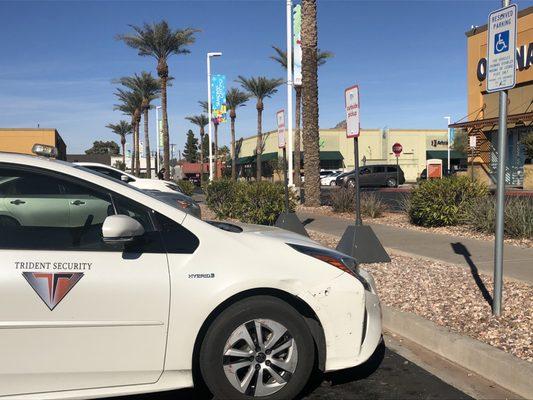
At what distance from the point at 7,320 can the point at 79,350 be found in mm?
442

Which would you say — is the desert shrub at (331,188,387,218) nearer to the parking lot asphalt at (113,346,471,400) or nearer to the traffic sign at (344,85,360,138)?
the traffic sign at (344,85,360,138)

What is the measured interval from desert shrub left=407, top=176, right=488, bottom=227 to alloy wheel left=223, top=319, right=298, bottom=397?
9079 mm

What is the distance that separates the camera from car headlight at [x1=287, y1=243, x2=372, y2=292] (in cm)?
381

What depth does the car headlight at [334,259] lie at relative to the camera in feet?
12.5

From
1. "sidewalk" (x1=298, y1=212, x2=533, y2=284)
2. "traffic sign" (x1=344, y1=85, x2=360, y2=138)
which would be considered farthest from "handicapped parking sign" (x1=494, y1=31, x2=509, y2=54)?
"traffic sign" (x1=344, y1=85, x2=360, y2=138)

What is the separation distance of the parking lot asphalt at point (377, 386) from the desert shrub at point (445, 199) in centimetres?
Result: 798

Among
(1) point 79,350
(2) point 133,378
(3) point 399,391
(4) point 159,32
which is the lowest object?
(3) point 399,391

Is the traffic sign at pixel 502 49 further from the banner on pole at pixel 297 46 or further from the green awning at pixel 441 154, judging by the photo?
the green awning at pixel 441 154

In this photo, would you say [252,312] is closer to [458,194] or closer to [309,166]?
[458,194]

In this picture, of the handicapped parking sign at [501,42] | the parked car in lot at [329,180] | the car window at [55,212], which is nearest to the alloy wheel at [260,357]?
the car window at [55,212]

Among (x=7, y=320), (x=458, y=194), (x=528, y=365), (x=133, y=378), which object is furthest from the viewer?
(x=458, y=194)

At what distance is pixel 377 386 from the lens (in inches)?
161

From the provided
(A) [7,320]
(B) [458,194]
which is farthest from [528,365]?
(B) [458,194]

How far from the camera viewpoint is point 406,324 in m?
5.27
